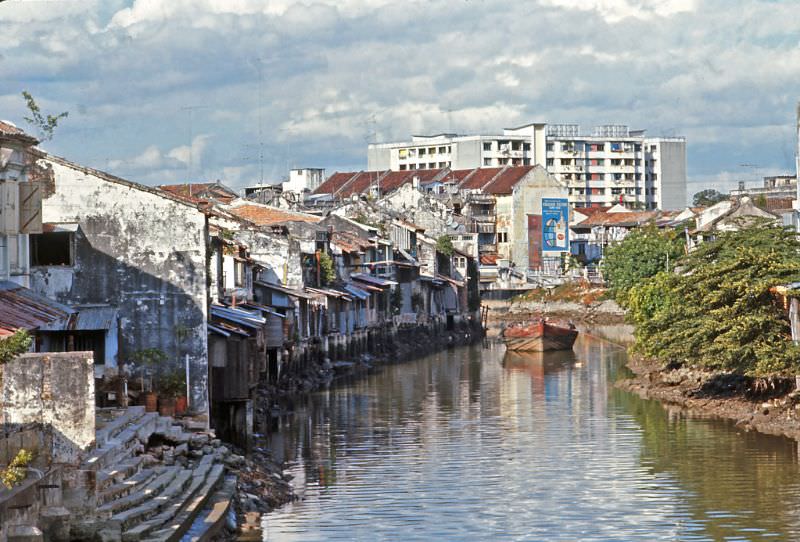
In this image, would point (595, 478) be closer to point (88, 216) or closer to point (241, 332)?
point (241, 332)

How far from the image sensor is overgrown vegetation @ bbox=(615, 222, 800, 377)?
37344 mm

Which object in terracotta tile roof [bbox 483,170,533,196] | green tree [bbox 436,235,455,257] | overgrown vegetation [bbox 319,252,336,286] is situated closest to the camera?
overgrown vegetation [bbox 319,252,336,286]

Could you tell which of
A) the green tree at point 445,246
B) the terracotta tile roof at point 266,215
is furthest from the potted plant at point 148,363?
the green tree at point 445,246

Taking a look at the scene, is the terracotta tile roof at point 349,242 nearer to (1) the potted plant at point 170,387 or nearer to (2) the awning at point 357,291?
(2) the awning at point 357,291

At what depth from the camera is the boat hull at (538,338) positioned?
241 ft

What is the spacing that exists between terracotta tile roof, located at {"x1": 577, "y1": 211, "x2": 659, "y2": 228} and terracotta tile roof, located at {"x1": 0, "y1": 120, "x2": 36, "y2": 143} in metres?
88.8

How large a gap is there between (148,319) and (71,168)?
13.3 ft

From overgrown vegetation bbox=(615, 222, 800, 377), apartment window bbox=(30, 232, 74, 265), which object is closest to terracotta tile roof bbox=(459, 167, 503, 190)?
overgrown vegetation bbox=(615, 222, 800, 377)

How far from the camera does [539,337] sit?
7344 cm

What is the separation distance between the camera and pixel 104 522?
19.9 meters

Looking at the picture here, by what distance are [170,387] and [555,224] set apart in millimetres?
85636

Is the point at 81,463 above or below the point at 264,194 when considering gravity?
below

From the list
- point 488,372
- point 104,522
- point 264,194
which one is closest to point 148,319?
point 104,522

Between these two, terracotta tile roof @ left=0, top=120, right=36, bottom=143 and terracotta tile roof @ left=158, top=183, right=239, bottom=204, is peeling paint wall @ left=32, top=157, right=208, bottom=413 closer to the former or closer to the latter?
terracotta tile roof @ left=0, top=120, right=36, bottom=143
